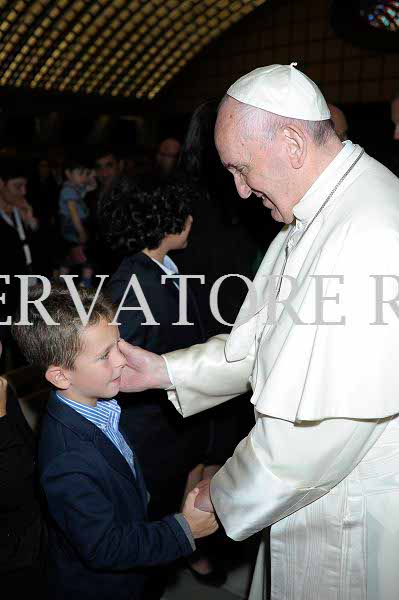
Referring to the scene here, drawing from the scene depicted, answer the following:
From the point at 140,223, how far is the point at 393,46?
1006 centimetres

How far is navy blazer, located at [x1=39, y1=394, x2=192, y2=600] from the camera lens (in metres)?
1.37

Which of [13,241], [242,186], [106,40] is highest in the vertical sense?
[106,40]

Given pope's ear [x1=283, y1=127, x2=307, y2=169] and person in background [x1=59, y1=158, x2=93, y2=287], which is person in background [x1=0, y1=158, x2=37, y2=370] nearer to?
person in background [x1=59, y1=158, x2=93, y2=287]

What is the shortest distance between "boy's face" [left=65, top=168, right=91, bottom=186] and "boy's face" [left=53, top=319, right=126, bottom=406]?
478 centimetres

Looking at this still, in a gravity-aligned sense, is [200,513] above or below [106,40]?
below

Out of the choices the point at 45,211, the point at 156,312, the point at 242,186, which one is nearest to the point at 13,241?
the point at 156,312

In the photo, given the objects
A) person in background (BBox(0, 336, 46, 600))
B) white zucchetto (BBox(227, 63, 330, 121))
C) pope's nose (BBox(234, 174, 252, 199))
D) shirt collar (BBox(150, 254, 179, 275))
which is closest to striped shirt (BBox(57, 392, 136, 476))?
person in background (BBox(0, 336, 46, 600))

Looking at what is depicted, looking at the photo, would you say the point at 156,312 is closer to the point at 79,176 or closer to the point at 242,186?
the point at 242,186

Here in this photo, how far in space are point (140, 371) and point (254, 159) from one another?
86 cm

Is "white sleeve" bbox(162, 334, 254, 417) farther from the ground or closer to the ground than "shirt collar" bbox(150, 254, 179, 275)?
closer to the ground

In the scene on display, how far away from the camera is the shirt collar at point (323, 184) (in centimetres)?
148

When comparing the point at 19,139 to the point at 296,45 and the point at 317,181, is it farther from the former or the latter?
the point at 317,181

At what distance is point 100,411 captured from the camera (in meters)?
1.58

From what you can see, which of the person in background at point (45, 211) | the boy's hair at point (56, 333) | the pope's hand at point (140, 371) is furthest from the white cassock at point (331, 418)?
the person in background at point (45, 211)
